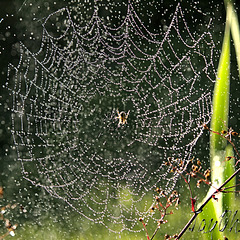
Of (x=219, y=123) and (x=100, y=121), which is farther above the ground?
(x=219, y=123)

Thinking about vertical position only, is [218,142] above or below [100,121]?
above

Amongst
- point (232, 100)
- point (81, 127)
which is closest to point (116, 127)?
point (81, 127)

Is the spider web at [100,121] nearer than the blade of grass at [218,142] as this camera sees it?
No

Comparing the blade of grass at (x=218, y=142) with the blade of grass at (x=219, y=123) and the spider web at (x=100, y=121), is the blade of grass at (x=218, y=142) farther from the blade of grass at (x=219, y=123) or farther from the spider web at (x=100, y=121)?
the spider web at (x=100, y=121)

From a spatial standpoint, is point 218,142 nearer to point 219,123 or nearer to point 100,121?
point 219,123

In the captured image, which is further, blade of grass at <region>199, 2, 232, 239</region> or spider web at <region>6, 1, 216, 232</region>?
spider web at <region>6, 1, 216, 232</region>

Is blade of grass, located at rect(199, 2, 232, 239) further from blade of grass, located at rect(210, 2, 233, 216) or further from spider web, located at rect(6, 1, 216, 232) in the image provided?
spider web, located at rect(6, 1, 216, 232)

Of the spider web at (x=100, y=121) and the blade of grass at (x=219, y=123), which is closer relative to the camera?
the blade of grass at (x=219, y=123)

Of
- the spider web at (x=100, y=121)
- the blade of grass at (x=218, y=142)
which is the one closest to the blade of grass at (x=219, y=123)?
the blade of grass at (x=218, y=142)

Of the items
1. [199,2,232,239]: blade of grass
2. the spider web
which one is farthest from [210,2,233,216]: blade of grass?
the spider web

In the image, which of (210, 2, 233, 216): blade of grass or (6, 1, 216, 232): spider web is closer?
(210, 2, 233, 216): blade of grass

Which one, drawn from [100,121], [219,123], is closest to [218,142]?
[219,123]

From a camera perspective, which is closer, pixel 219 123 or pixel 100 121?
pixel 219 123

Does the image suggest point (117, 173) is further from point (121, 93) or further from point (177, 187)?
point (121, 93)
